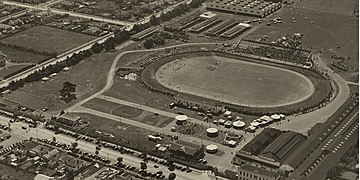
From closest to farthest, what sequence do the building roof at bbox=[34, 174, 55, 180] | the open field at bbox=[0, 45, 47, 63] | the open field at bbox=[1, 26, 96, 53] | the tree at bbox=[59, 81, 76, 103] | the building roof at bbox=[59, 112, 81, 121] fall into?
the building roof at bbox=[34, 174, 55, 180]
the building roof at bbox=[59, 112, 81, 121]
the tree at bbox=[59, 81, 76, 103]
the open field at bbox=[0, 45, 47, 63]
the open field at bbox=[1, 26, 96, 53]

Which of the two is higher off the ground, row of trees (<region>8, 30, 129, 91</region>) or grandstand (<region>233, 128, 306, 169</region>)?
grandstand (<region>233, 128, 306, 169</region>)

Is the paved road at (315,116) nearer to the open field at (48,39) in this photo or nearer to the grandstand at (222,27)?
the grandstand at (222,27)

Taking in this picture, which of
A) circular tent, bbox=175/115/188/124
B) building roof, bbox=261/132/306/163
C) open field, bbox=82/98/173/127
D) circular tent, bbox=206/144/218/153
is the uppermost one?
building roof, bbox=261/132/306/163

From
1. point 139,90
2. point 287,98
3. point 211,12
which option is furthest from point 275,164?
point 211,12

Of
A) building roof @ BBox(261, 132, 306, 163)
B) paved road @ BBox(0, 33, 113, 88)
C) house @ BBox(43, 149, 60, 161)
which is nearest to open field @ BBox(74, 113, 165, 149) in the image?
house @ BBox(43, 149, 60, 161)

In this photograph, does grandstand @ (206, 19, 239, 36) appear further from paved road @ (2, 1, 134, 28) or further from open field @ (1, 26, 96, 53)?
open field @ (1, 26, 96, 53)

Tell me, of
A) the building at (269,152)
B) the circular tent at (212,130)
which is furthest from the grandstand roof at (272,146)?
the circular tent at (212,130)
